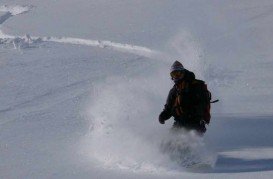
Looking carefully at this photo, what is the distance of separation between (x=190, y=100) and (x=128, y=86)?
3.45 metres

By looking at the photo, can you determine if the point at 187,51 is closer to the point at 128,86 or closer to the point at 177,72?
the point at 128,86

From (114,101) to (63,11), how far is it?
44.5 ft

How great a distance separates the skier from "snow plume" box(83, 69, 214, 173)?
0.17 meters

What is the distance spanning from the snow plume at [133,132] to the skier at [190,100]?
0.56 feet

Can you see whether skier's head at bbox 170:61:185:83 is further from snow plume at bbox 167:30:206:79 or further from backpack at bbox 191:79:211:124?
snow plume at bbox 167:30:206:79

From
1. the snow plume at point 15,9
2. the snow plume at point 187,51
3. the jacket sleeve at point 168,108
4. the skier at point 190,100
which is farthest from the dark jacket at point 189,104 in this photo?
the snow plume at point 15,9

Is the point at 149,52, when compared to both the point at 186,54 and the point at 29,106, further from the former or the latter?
the point at 29,106

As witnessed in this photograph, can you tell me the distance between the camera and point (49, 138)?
9.88 meters

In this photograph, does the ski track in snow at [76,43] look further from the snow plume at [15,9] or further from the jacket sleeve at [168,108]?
the jacket sleeve at [168,108]

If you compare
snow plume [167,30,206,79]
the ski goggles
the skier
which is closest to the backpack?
the skier

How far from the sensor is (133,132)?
930cm

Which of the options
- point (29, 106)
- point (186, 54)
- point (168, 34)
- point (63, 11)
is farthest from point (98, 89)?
point (63, 11)

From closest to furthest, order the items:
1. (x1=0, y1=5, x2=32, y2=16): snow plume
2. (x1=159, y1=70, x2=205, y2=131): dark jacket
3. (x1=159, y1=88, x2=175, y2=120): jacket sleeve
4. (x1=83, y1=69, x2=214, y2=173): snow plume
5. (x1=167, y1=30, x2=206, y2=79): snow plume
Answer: (x1=83, y1=69, x2=214, y2=173): snow plume → (x1=159, y1=70, x2=205, y2=131): dark jacket → (x1=159, y1=88, x2=175, y2=120): jacket sleeve → (x1=167, y1=30, x2=206, y2=79): snow plume → (x1=0, y1=5, x2=32, y2=16): snow plume

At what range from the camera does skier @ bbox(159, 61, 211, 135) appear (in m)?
8.12
